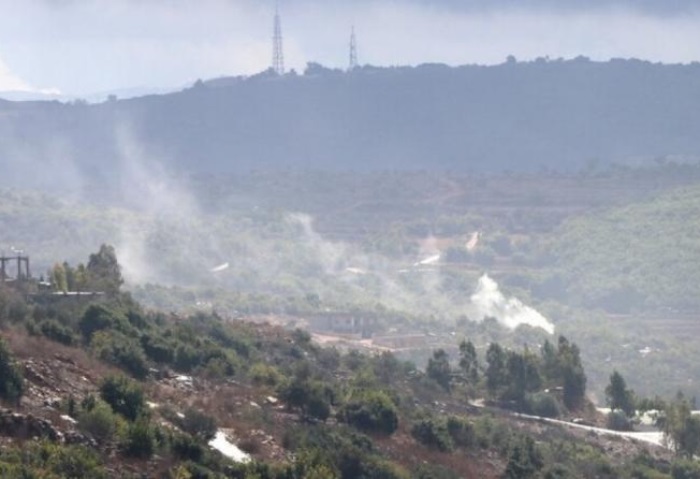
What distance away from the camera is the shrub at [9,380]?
142ft

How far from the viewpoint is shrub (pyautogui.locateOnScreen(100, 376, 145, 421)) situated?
151ft

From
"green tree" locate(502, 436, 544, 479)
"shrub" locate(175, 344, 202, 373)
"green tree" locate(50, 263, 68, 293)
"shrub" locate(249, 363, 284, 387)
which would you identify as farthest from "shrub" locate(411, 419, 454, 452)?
"green tree" locate(50, 263, 68, 293)

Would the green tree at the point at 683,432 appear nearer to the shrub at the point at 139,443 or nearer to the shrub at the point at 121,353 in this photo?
the shrub at the point at 121,353

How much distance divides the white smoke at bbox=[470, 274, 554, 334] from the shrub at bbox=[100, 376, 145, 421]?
344ft

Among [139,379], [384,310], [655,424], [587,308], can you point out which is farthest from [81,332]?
[587,308]

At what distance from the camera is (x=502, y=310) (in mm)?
162375

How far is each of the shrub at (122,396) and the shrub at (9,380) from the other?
2.37 metres

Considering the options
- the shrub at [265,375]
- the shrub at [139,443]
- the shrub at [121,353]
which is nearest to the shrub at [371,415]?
the shrub at [265,375]

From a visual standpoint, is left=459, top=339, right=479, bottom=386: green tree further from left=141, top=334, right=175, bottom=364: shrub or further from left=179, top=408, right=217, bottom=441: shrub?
left=179, top=408, right=217, bottom=441: shrub

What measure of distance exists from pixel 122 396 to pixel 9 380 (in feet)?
10.9

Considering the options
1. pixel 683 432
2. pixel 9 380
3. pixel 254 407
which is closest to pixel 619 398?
pixel 683 432

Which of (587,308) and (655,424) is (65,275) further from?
(587,308)

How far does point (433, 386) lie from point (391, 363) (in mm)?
3382

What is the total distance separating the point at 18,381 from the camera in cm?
4394
